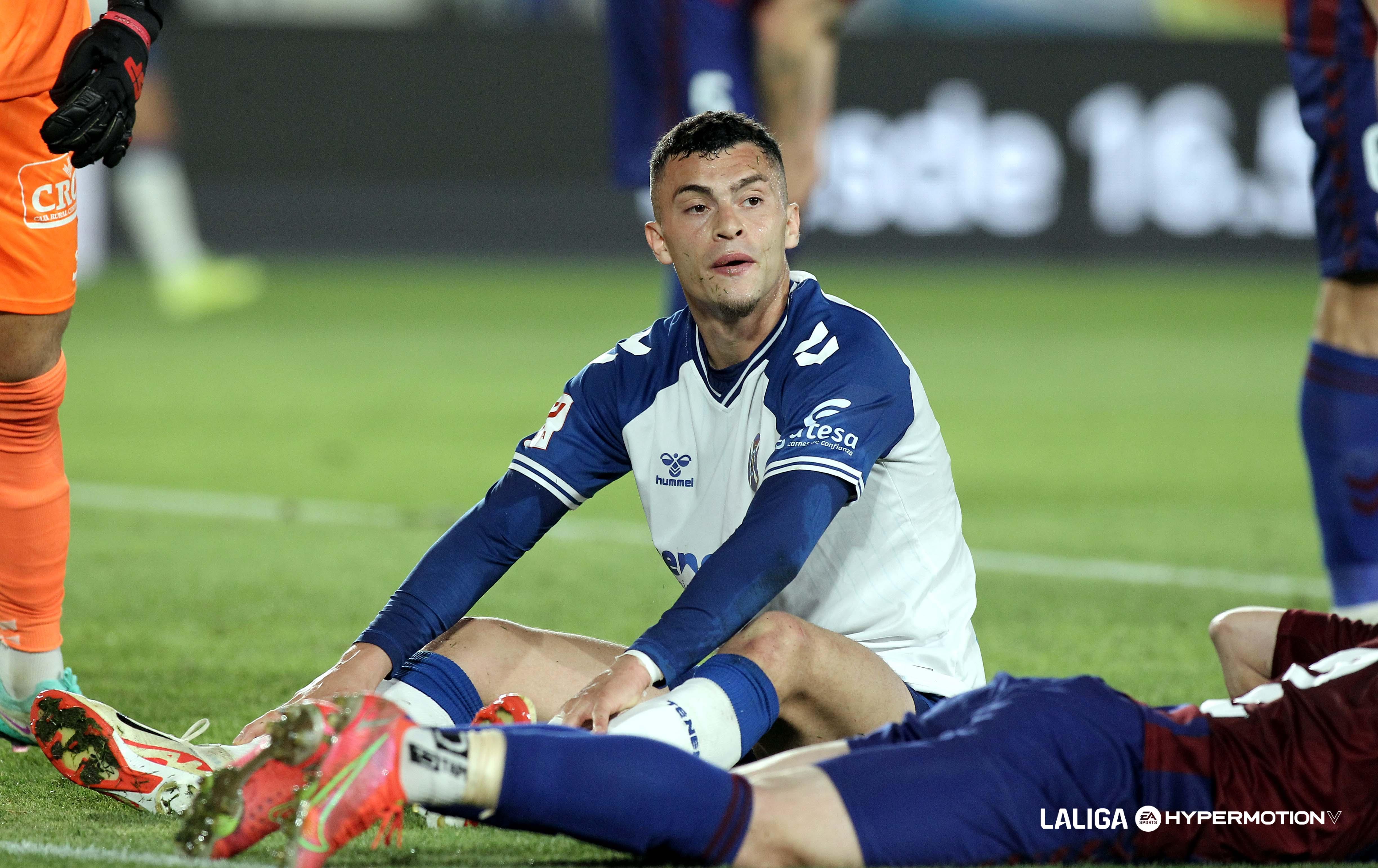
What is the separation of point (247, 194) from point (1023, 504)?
10697 millimetres

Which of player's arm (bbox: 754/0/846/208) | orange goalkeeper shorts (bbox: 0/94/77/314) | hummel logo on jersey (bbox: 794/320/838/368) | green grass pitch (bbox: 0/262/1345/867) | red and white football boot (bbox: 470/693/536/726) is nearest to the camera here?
red and white football boot (bbox: 470/693/536/726)

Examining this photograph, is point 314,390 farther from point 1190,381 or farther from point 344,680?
point 344,680

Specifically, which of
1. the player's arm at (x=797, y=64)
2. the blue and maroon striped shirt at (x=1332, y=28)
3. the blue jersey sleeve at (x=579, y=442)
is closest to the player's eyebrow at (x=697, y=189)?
the blue jersey sleeve at (x=579, y=442)

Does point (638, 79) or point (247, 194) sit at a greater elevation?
point (638, 79)

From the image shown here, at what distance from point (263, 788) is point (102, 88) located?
162cm

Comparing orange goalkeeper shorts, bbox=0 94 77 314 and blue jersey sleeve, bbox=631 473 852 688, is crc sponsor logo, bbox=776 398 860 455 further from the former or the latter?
orange goalkeeper shorts, bbox=0 94 77 314

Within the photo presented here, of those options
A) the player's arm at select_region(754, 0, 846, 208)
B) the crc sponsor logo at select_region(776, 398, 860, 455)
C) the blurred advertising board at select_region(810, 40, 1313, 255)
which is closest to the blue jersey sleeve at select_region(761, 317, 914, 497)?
the crc sponsor logo at select_region(776, 398, 860, 455)

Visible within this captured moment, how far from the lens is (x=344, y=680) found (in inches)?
122

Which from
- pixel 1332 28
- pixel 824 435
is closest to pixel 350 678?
pixel 824 435

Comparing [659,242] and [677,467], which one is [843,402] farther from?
[659,242]

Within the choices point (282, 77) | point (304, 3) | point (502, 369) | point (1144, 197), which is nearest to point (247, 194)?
point (282, 77)

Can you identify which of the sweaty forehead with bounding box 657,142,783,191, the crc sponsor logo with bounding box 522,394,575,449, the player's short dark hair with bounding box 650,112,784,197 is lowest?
the crc sponsor logo with bounding box 522,394,575,449

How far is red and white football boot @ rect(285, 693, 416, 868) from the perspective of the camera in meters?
2.30

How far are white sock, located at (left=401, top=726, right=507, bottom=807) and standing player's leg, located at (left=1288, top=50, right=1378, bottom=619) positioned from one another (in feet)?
7.88
